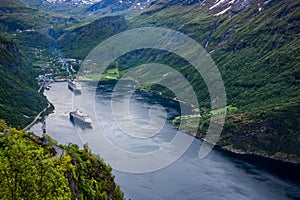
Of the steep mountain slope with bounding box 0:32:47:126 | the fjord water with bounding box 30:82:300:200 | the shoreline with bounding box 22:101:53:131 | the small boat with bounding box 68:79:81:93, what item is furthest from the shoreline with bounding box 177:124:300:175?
the small boat with bounding box 68:79:81:93

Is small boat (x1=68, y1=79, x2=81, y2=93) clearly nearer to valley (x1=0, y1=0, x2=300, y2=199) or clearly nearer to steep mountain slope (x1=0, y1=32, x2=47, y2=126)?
valley (x1=0, y1=0, x2=300, y2=199)

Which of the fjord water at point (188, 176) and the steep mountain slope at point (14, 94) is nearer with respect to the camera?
the fjord water at point (188, 176)

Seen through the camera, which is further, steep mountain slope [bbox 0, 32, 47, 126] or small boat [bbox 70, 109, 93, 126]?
small boat [bbox 70, 109, 93, 126]

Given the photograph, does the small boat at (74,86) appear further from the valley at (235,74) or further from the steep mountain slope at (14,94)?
the steep mountain slope at (14,94)

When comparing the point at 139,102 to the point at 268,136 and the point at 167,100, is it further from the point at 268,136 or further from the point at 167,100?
the point at 268,136

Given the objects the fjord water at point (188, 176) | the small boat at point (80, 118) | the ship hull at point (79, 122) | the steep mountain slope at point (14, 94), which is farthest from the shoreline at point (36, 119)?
the ship hull at point (79, 122)

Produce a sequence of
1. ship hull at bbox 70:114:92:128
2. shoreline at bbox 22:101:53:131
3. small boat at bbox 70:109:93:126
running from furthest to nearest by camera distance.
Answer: small boat at bbox 70:109:93:126, ship hull at bbox 70:114:92:128, shoreline at bbox 22:101:53:131

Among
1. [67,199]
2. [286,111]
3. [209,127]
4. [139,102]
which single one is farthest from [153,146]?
[67,199]

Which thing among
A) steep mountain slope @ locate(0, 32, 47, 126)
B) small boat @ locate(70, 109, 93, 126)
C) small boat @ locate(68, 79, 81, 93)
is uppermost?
small boat @ locate(68, 79, 81, 93)

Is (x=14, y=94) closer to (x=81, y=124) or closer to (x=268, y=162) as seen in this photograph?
(x=81, y=124)
